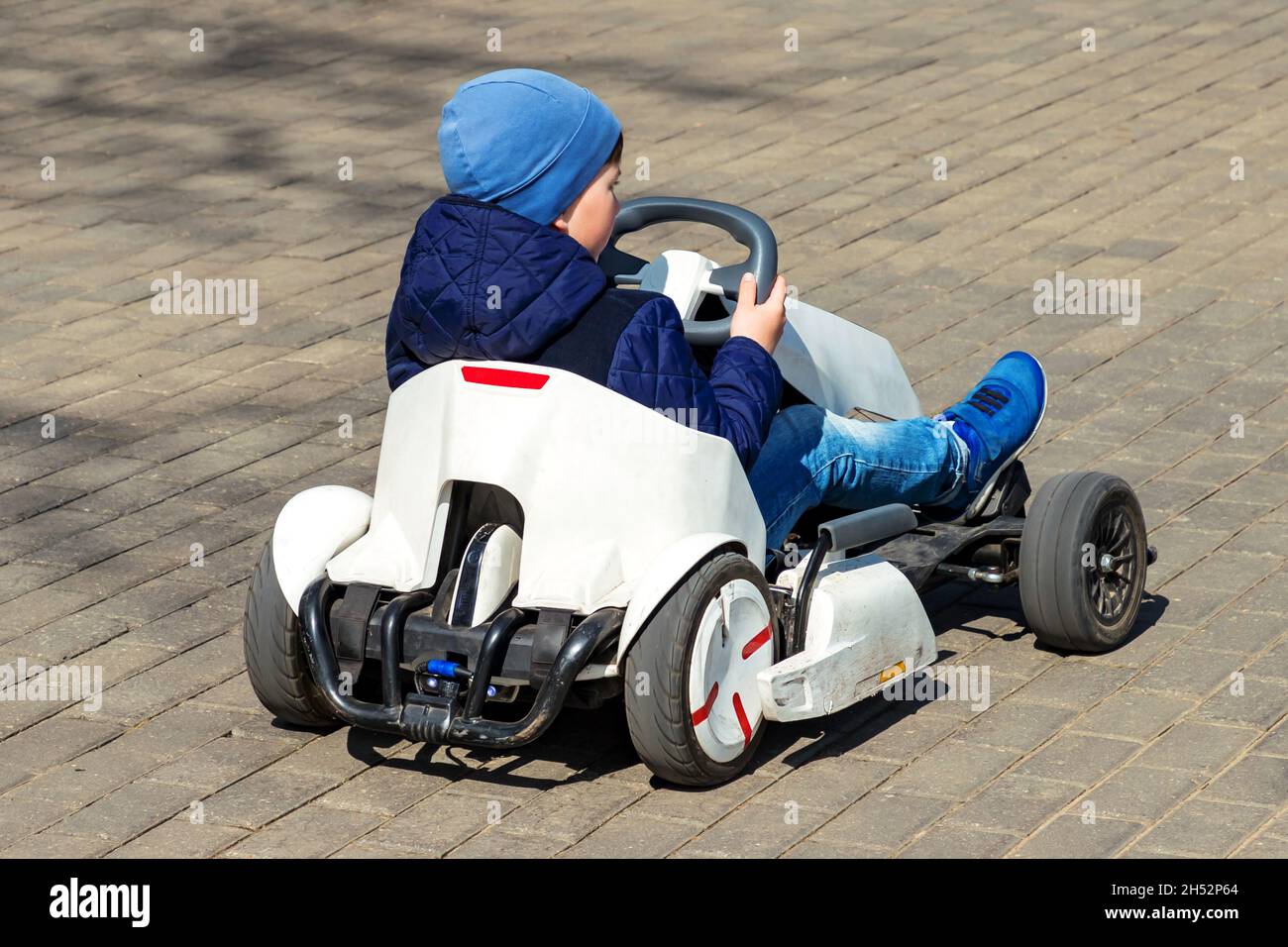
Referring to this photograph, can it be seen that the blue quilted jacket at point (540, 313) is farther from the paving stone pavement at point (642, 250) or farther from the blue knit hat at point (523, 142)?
the paving stone pavement at point (642, 250)

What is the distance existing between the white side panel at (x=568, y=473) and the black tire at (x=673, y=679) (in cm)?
10

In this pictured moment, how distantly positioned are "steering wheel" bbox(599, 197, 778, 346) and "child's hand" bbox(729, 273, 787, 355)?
2.4 inches

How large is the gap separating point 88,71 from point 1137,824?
8039 millimetres

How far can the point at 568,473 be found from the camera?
389 cm

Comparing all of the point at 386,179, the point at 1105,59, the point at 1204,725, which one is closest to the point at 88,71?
the point at 386,179

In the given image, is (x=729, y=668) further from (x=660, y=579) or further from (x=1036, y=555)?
(x=1036, y=555)

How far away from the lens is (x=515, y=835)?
3.86m

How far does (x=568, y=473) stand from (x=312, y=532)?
2.08ft

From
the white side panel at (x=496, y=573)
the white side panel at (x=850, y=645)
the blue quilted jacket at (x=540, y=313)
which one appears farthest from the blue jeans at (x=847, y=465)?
the white side panel at (x=496, y=573)

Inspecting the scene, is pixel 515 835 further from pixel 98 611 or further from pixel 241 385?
pixel 241 385

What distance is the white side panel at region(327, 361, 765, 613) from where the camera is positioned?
12.8ft

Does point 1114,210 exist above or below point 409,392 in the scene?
below

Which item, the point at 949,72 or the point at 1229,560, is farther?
the point at 949,72

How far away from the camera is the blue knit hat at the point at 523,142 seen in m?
3.92
